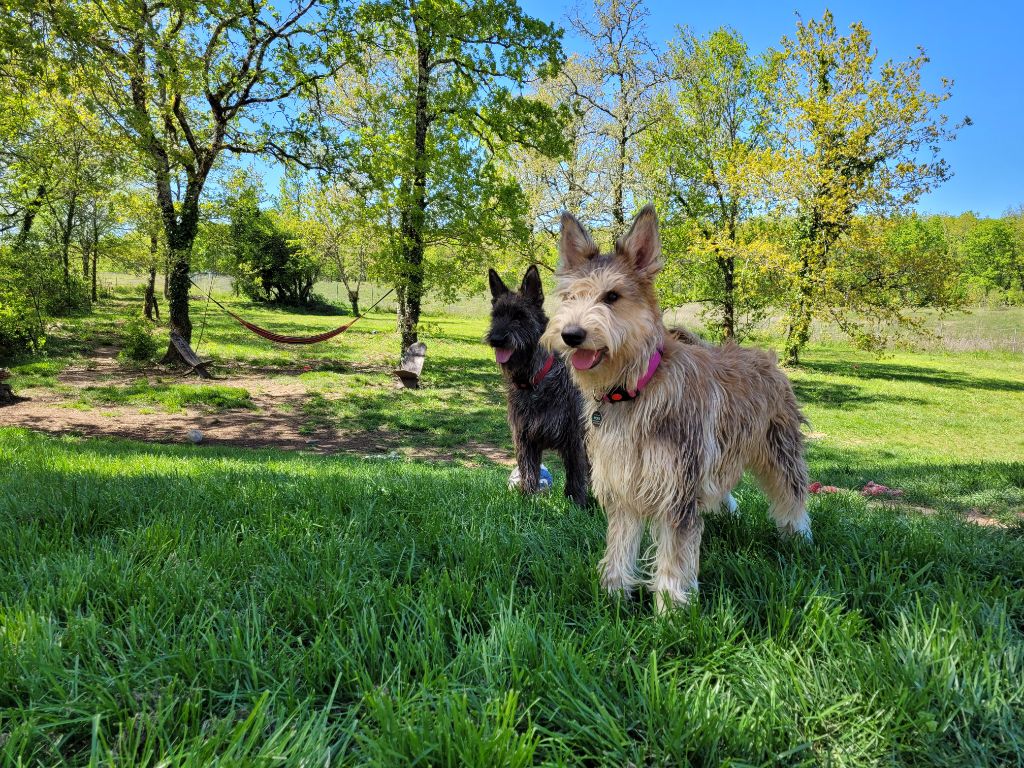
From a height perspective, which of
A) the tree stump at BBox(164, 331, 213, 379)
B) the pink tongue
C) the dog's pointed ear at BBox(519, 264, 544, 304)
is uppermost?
the dog's pointed ear at BBox(519, 264, 544, 304)

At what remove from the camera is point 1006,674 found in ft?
6.66

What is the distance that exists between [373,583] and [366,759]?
1.02 m

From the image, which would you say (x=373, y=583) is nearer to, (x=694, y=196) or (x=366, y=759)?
(x=366, y=759)

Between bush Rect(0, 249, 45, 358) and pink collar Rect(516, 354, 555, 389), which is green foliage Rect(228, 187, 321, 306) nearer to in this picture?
→ bush Rect(0, 249, 45, 358)

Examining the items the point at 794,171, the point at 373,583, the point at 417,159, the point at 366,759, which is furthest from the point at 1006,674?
the point at 794,171

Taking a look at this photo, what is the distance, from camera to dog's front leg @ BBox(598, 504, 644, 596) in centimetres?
285

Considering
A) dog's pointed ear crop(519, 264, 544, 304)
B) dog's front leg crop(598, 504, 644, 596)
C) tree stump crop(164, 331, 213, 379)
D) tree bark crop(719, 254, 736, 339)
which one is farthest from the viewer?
tree bark crop(719, 254, 736, 339)

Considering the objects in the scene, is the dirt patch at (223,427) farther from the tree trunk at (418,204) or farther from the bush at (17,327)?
the tree trunk at (418,204)

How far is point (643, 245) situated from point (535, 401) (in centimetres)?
244

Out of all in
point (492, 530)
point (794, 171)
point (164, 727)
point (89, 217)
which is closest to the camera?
point (164, 727)

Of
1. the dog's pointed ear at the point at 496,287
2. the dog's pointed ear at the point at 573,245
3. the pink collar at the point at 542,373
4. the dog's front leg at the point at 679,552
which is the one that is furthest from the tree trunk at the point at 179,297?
the dog's front leg at the point at 679,552

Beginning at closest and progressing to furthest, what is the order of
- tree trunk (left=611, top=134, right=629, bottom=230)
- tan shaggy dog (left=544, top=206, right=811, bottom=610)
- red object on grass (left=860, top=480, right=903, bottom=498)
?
tan shaggy dog (left=544, top=206, right=811, bottom=610)
red object on grass (left=860, top=480, right=903, bottom=498)
tree trunk (left=611, top=134, right=629, bottom=230)

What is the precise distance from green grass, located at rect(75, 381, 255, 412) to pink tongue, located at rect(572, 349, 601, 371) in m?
14.3

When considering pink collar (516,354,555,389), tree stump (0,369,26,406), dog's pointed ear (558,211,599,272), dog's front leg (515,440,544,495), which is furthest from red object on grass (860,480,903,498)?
tree stump (0,369,26,406)
